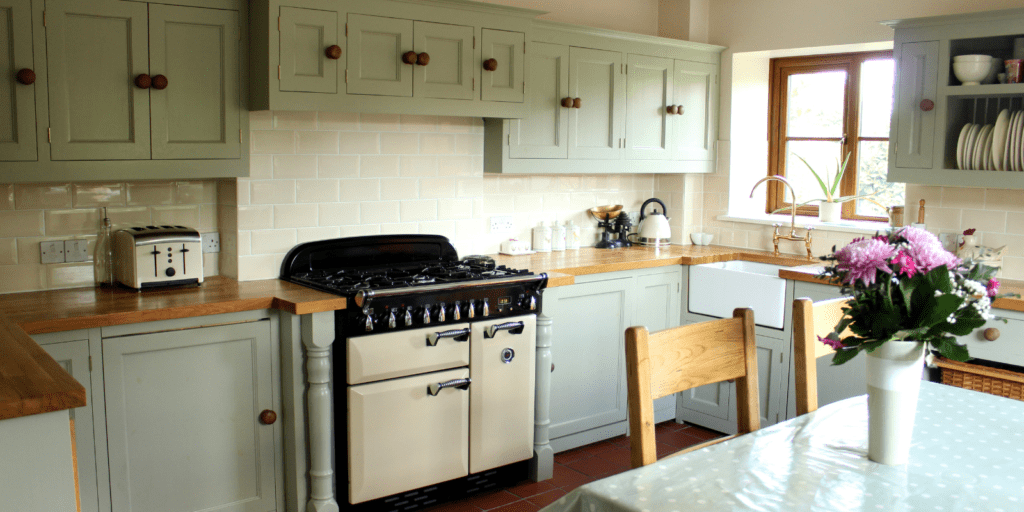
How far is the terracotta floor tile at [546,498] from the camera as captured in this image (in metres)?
3.46

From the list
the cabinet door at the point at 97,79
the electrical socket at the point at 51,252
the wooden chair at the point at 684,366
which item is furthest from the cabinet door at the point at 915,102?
the electrical socket at the point at 51,252

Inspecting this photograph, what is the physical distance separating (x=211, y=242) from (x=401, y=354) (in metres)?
0.99

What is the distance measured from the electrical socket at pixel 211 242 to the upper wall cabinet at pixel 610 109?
1.31m

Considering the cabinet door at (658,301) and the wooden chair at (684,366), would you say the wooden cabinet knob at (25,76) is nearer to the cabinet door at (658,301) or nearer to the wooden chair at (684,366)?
the wooden chair at (684,366)

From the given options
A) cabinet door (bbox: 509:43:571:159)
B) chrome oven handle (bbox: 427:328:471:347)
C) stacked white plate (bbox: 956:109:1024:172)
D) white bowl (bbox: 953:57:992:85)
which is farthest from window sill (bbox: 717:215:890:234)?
chrome oven handle (bbox: 427:328:471:347)

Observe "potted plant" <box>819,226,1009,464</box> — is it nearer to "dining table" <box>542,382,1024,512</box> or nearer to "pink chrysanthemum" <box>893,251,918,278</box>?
"pink chrysanthemum" <box>893,251,918,278</box>

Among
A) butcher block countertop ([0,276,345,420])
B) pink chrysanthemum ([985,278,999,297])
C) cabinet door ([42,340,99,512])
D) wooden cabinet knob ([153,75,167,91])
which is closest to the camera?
pink chrysanthemum ([985,278,999,297])

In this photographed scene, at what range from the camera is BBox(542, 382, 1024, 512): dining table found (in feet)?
5.10

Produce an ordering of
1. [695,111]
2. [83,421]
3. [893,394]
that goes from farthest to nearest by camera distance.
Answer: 1. [695,111]
2. [83,421]
3. [893,394]

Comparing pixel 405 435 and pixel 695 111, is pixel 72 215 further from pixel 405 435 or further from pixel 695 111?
pixel 695 111

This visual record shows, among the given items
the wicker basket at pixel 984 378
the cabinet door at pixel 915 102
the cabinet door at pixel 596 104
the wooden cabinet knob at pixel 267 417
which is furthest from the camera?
the cabinet door at pixel 596 104

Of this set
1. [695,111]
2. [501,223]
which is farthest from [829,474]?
[695,111]

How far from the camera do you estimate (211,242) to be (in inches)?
137

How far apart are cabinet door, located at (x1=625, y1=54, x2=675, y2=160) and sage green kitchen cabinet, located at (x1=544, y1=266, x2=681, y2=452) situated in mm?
677
